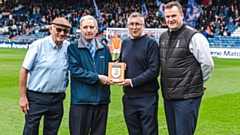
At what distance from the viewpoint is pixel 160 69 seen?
588cm

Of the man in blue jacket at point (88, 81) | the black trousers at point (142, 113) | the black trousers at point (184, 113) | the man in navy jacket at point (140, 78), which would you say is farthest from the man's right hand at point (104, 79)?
the black trousers at point (184, 113)

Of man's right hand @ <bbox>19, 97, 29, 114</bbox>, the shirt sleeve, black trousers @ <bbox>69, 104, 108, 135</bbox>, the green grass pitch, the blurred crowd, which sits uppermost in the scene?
the blurred crowd

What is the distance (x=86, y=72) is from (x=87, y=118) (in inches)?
25.7

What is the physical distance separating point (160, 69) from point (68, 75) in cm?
126

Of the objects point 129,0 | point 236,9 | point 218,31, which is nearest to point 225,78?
point 218,31

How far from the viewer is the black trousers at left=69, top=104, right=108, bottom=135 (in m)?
5.84

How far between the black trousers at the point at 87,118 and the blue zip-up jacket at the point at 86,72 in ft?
0.31

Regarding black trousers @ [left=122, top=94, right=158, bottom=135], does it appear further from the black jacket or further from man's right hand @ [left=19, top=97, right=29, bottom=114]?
man's right hand @ [left=19, top=97, right=29, bottom=114]

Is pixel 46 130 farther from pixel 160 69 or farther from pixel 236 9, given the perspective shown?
pixel 236 9

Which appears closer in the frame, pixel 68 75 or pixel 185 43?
pixel 185 43

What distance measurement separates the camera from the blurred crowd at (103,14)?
3606 cm

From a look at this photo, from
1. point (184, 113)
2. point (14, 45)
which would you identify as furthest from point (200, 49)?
point (14, 45)

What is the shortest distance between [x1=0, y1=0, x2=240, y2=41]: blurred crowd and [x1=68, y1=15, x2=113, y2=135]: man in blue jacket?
28.7m

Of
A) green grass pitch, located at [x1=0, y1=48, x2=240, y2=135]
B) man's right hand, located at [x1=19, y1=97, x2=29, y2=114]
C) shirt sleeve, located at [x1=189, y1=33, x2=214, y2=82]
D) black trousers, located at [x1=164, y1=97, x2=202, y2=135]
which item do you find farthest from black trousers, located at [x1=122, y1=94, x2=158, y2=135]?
green grass pitch, located at [x1=0, y1=48, x2=240, y2=135]
